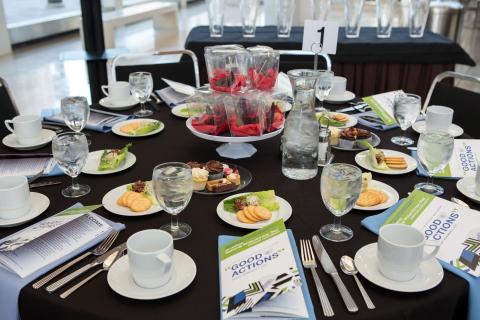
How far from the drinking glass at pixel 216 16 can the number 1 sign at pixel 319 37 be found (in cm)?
147

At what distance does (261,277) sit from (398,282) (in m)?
0.28

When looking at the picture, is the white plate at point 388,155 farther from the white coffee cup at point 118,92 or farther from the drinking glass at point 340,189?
the white coffee cup at point 118,92

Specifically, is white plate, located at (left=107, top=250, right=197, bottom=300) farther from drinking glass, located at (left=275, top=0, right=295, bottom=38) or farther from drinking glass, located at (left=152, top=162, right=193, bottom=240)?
drinking glass, located at (left=275, top=0, right=295, bottom=38)

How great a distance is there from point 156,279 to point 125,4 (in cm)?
901

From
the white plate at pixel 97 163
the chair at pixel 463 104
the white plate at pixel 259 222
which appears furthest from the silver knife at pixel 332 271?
the chair at pixel 463 104

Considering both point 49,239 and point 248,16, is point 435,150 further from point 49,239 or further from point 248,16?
point 248,16

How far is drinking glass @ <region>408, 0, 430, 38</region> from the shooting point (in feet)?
11.0

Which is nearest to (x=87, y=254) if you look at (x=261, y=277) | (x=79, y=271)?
(x=79, y=271)

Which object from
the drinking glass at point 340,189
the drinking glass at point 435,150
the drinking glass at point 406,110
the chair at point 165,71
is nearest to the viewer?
the drinking glass at point 340,189

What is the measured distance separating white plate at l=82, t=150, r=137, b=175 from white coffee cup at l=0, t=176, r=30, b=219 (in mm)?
257

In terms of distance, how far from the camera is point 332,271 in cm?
102

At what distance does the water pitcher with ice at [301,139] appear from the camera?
1.45 m

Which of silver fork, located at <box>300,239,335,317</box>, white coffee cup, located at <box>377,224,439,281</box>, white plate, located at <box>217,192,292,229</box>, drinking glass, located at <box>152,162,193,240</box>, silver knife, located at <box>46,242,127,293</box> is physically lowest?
silver knife, located at <box>46,242,127,293</box>

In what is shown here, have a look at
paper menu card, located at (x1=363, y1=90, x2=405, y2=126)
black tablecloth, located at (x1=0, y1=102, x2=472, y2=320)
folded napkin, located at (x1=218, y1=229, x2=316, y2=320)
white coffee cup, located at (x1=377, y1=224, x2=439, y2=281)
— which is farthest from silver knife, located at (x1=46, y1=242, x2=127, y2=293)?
paper menu card, located at (x1=363, y1=90, x2=405, y2=126)
